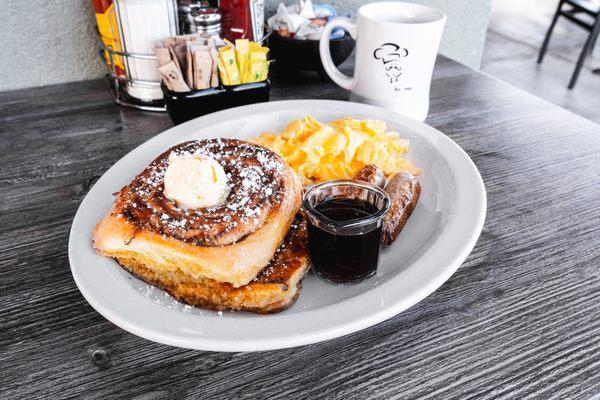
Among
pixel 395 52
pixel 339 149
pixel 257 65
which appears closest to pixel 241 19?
pixel 257 65

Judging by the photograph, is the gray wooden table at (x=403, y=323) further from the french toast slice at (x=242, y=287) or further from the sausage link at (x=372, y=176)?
the sausage link at (x=372, y=176)

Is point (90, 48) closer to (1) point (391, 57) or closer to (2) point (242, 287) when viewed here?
(1) point (391, 57)

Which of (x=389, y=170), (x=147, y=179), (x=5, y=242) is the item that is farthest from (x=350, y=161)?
(x=5, y=242)

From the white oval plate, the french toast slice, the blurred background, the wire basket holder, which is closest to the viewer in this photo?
the white oval plate

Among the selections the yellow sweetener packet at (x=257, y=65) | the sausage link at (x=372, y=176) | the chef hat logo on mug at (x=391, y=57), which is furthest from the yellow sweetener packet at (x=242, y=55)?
the sausage link at (x=372, y=176)

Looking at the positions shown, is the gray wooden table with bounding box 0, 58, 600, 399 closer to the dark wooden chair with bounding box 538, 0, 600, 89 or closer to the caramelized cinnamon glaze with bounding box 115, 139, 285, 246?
the caramelized cinnamon glaze with bounding box 115, 139, 285, 246

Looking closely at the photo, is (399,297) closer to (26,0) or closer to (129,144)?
(129,144)

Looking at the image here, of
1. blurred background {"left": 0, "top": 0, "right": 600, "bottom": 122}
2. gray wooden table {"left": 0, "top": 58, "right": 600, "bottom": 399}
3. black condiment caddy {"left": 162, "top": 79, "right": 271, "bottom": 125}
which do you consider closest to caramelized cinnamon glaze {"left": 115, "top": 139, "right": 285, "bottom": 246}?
gray wooden table {"left": 0, "top": 58, "right": 600, "bottom": 399}
